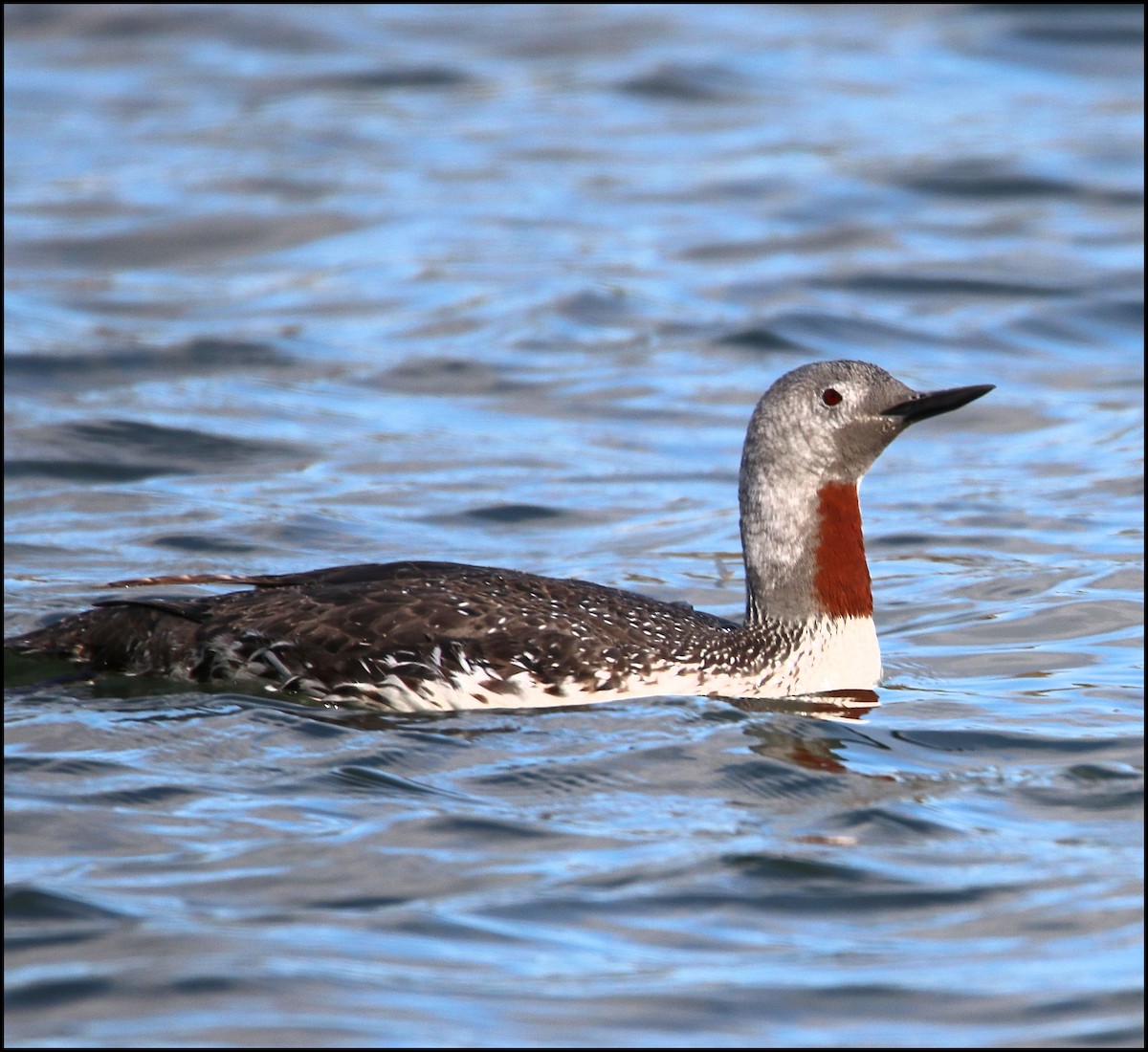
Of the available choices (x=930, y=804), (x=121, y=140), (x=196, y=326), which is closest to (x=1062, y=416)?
(x=196, y=326)

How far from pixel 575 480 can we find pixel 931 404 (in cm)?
424

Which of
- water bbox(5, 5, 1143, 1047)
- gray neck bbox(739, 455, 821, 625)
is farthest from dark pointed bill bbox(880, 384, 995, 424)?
water bbox(5, 5, 1143, 1047)

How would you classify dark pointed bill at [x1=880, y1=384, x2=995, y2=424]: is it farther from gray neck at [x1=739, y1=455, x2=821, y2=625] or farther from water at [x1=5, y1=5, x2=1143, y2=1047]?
water at [x1=5, y1=5, x2=1143, y2=1047]

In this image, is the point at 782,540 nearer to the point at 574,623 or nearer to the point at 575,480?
the point at 574,623

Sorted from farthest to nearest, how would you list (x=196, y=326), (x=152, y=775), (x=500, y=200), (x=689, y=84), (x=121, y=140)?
1. (x=689, y=84)
2. (x=121, y=140)
3. (x=500, y=200)
4. (x=196, y=326)
5. (x=152, y=775)

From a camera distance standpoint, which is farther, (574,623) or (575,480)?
(575,480)

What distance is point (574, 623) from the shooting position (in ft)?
23.7

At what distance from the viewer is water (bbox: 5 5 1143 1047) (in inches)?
214

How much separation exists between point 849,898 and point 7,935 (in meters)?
2.25

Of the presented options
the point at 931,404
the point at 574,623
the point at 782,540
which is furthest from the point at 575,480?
the point at 574,623

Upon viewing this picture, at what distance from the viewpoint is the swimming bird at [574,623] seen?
7102 millimetres

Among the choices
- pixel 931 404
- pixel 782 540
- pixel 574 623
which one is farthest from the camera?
pixel 782 540

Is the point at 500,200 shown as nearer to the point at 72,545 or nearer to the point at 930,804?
the point at 72,545

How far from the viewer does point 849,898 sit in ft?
19.4
